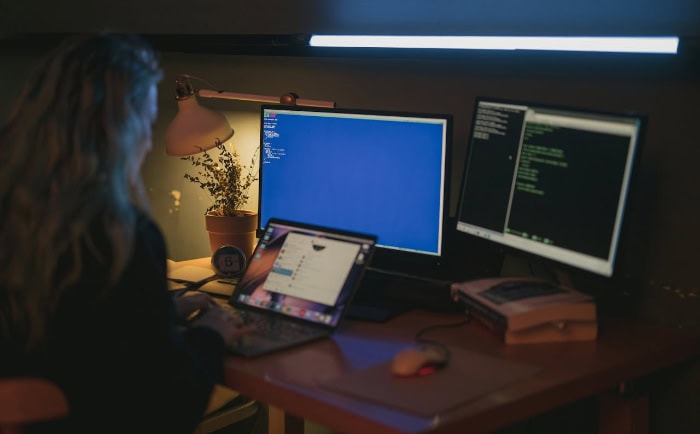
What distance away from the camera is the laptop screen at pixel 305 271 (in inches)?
69.3

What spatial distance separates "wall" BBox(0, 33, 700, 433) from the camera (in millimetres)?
1773

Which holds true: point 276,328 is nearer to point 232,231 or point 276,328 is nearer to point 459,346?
point 459,346

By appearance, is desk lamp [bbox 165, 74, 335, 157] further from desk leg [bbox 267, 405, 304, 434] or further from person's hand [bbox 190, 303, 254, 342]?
desk leg [bbox 267, 405, 304, 434]

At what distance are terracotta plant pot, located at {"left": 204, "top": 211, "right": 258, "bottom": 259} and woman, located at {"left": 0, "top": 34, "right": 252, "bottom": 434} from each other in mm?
912

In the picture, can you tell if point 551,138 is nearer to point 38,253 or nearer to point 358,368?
point 358,368

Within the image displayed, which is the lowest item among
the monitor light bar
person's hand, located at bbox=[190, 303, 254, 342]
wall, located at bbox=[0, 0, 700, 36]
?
person's hand, located at bbox=[190, 303, 254, 342]

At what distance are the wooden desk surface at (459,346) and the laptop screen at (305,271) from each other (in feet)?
0.25

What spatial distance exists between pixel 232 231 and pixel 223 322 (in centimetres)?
64

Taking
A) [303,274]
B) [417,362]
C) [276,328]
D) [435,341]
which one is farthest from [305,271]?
[417,362]

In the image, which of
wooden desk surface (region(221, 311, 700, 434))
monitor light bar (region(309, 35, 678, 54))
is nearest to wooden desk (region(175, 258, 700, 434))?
wooden desk surface (region(221, 311, 700, 434))

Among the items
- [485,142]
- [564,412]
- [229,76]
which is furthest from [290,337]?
[229,76]

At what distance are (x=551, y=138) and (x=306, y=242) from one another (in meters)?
0.54

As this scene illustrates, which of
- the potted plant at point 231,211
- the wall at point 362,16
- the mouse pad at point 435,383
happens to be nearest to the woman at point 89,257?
the mouse pad at point 435,383

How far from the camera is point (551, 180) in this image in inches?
68.9
